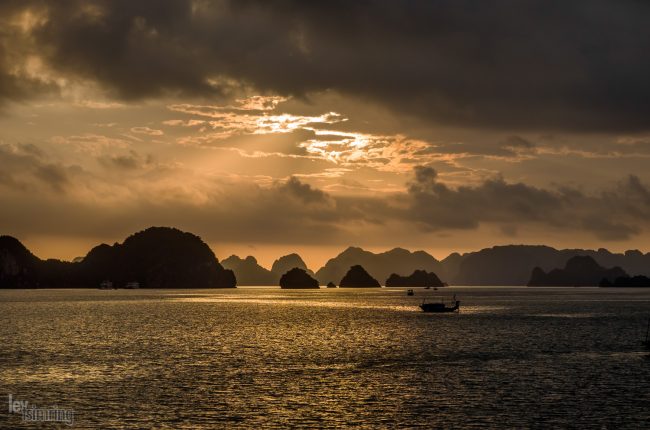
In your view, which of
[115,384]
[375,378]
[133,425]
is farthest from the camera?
[375,378]

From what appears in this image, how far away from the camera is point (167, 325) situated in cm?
16512

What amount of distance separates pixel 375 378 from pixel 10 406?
122ft

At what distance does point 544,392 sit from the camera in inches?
2657

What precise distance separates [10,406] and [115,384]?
13828mm

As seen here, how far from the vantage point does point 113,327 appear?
6132 inches

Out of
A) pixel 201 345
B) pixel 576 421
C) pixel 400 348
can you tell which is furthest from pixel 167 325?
pixel 576 421

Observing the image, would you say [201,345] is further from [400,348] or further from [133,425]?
[133,425]

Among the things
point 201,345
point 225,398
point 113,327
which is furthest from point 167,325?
point 225,398

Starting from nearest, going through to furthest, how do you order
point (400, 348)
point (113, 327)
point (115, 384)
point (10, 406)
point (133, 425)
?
point (133, 425) → point (10, 406) → point (115, 384) → point (400, 348) → point (113, 327)

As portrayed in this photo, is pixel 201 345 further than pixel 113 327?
No

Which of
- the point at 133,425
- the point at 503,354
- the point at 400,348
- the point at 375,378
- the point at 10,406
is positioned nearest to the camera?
the point at 133,425

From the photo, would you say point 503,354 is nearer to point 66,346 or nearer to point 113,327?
point 66,346

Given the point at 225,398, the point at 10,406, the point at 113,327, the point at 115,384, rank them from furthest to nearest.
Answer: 1. the point at 113,327
2. the point at 115,384
3. the point at 225,398
4. the point at 10,406

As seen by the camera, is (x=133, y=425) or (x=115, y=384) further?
(x=115, y=384)
